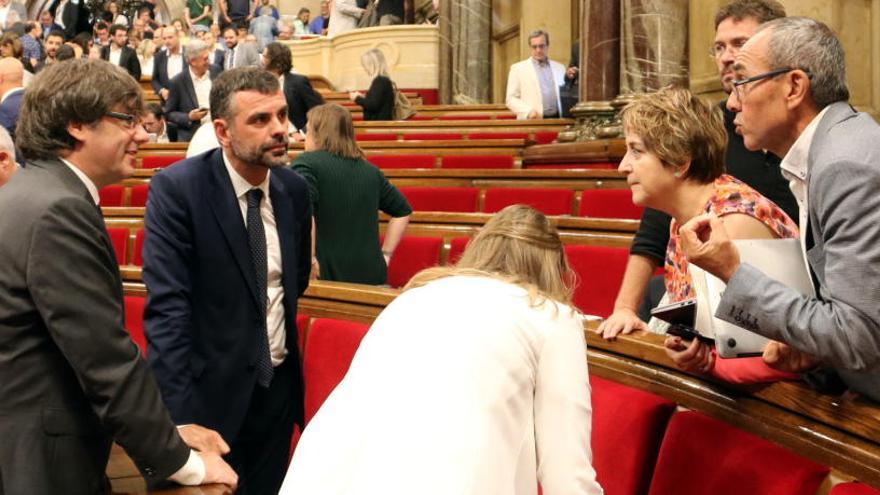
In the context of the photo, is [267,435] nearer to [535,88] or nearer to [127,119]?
[127,119]

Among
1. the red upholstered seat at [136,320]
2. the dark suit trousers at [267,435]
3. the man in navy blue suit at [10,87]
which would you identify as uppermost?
the man in navy blue suit at [10,87]

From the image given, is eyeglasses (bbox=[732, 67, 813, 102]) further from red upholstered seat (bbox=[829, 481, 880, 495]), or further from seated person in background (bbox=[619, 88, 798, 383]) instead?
red upholstered seat (bbox=[829, 481, 880, 495])

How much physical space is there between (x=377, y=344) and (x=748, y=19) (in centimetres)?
153

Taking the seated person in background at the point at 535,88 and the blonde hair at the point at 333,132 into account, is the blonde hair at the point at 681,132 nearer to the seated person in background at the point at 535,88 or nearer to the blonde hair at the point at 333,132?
the blonde hair at the point at 333,132

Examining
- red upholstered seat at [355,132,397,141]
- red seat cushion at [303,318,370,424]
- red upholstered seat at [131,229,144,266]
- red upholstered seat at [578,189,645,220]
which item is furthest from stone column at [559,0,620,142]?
red seat cushion at [303,318,370,424]

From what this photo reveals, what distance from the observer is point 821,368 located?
149cm

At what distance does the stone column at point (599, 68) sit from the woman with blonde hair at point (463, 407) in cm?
511

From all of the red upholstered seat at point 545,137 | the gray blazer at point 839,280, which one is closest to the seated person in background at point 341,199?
the gray blazer at point 839,280

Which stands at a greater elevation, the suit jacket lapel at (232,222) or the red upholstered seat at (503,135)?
the red upholstered seat at (503,135)

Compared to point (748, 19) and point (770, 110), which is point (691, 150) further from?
point (748, 19)

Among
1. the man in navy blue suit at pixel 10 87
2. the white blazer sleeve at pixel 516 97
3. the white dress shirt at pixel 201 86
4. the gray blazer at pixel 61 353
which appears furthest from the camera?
the white blazer sleeve at pixel 516 97

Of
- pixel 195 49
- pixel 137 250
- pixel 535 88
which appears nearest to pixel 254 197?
pixel 137 250

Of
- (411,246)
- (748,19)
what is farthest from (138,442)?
(411,246)

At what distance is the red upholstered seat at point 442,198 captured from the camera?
5219mm
